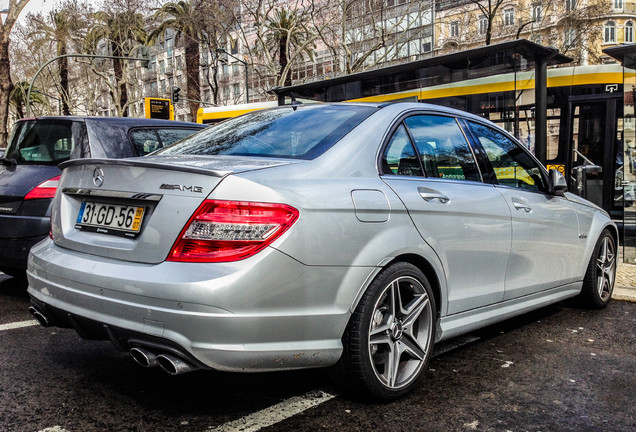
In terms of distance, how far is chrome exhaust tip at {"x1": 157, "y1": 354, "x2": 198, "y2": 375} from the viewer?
2.58 metres

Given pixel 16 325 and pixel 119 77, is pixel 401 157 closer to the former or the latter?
pixel 16 325

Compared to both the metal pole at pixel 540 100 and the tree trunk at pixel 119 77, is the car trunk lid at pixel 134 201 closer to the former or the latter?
the metal pole at pixel 540 100

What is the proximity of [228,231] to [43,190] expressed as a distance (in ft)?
10.4

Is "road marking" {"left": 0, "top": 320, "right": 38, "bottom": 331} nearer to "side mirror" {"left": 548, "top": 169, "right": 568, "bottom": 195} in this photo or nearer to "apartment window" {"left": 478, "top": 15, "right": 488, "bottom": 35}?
"side mirror" {"left": 548, "top": 169, "right": 568, "bottom": 195}

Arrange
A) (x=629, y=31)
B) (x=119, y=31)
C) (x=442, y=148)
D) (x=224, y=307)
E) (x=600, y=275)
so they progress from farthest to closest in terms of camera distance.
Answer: (x=629, y=31), (x=119, y=31), (x=600, y=275), (x=442, y=148), (x=224, y=307)

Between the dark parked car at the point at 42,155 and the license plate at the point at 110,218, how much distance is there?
2.16 m

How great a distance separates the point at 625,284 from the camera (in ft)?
20.8

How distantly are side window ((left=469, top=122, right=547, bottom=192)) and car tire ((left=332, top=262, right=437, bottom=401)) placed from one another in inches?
50.4

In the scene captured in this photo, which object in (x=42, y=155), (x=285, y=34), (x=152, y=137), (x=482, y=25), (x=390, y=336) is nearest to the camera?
(x=390, y=336)

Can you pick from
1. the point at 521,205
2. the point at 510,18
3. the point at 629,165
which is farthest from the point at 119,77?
the point at 521,205

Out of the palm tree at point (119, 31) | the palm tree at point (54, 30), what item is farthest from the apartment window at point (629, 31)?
the palm tree at point (54, 30)

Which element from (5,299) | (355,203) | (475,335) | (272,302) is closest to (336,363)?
(272,302)

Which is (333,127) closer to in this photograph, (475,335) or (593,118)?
(475,335)

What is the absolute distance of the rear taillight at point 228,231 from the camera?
258 centimetres
